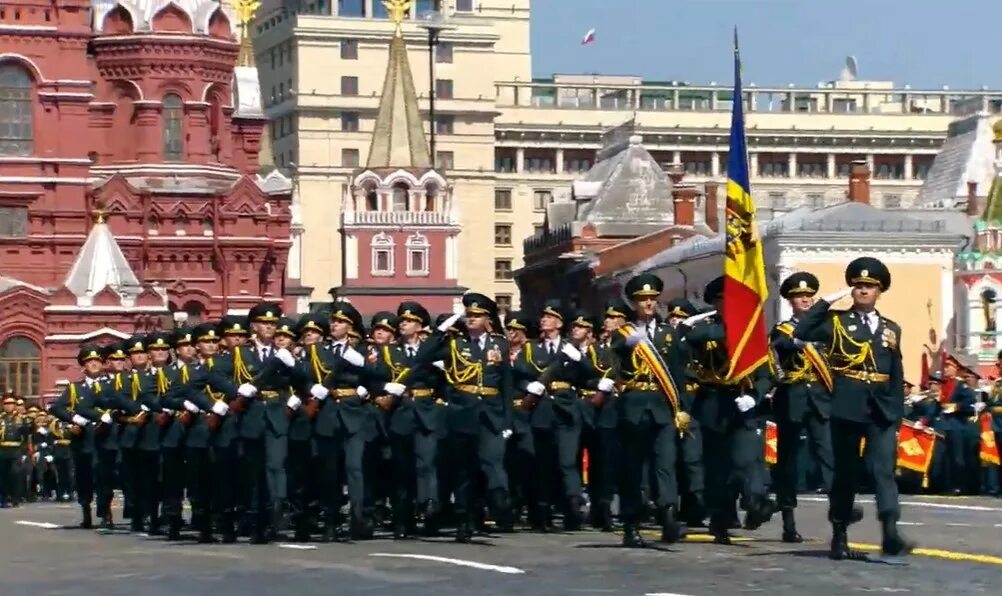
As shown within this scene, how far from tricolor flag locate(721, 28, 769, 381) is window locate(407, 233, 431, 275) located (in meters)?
96.6

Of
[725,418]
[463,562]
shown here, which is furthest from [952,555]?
[463,562]

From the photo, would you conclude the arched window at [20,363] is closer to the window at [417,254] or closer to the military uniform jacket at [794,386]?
the window at [417,254]

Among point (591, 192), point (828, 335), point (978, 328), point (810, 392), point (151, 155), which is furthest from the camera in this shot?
point (591, 192)

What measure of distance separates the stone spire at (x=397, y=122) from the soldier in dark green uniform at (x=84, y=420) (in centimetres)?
9013

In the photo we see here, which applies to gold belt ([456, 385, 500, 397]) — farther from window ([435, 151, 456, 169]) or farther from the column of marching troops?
window ([435, 151, 456, 169])

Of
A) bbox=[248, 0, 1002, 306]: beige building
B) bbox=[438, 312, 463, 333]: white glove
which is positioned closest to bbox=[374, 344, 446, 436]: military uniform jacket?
bbox=[438, 312, 463, 333]: white glove

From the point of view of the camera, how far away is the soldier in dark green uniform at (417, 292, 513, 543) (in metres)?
22.5

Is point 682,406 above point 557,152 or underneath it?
underneath

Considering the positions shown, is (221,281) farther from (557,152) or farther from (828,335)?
(828,335)

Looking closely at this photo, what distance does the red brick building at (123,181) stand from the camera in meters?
80.6

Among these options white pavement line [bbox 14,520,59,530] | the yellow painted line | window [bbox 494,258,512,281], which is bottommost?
the yellow painted line

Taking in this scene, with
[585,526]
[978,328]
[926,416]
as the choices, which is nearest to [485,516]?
[585,526]

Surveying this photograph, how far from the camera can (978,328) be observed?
80750 mm

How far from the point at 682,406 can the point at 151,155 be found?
6964 cm
